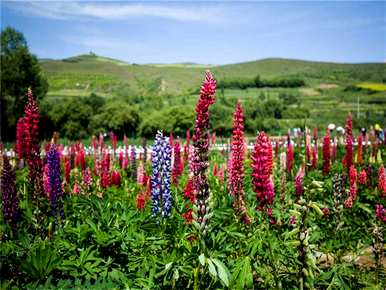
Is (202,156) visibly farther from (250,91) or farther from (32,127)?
(250,91)

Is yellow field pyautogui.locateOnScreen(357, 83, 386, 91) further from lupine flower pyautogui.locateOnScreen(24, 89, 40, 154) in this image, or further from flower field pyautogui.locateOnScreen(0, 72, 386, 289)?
lupine flower pyautogui.locateOnScreen(24, 89, 40, 154)

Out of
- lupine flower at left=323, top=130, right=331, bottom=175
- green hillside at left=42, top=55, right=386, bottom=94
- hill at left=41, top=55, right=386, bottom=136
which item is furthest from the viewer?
green hillside at left=42, top=55, right=386, bottom=94

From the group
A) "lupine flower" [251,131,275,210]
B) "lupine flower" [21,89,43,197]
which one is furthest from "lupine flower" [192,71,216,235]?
"lupine flower" [21,89,43,197]

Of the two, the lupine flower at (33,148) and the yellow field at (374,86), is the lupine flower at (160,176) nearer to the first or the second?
the lupine flower at (33,148)

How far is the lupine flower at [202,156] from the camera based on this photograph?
10.8 ft

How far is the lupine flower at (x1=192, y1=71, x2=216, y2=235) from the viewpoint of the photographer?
10.8ft

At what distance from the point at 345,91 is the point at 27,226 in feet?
220

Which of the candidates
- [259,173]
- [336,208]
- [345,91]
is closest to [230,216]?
[259,173]

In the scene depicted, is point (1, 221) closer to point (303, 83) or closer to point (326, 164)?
point (326, 164)

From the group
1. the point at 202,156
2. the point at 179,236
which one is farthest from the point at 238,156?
the point at 202,156

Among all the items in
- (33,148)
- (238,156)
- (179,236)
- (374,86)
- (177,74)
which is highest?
(177,74)

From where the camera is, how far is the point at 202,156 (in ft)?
10.9

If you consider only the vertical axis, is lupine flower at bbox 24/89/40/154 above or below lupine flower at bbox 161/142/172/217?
above

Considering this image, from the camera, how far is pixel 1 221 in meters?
5.25
